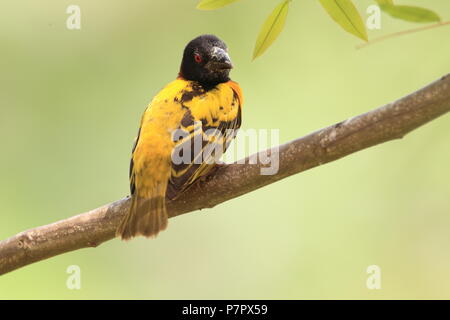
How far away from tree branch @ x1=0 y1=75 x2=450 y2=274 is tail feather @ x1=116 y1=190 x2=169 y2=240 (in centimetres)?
4

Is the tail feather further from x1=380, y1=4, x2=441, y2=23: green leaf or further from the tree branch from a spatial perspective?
x1=380, y1=4, x2=441, y2=23: green leaf

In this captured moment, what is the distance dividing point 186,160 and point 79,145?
3522 millimetres

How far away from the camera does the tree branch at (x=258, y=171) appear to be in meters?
2.57

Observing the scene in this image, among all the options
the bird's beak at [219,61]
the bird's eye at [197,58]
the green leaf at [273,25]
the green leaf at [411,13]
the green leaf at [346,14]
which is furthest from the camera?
the bird's eye at [197,58]

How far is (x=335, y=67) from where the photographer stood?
6840 millimetres

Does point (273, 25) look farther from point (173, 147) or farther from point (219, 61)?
point (219, 61)

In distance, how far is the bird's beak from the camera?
4.28 m

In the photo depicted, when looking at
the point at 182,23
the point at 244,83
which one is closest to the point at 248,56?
the point at 244,83

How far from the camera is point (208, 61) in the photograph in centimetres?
438

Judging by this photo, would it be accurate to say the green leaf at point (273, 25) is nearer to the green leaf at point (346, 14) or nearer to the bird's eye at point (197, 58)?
the green leaf at point (346, 14)

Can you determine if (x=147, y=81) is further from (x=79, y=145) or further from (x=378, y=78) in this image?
(x=378, y=78)

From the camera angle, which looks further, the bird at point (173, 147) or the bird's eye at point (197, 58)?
the bird's eye at point (197, 58)

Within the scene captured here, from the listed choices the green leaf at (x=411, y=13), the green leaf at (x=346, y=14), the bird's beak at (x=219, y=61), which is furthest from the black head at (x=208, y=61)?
the green leaf at (x=411, y=13)

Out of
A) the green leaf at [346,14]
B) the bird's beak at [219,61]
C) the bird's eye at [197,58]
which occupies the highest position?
the bird's eye at [197,58]
